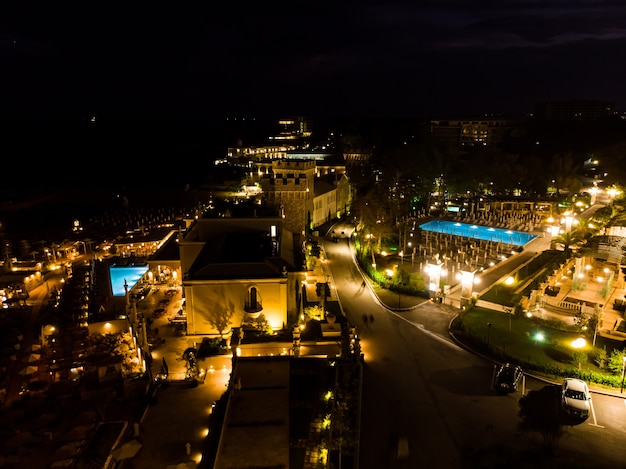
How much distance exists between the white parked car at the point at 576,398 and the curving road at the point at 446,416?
39 cm

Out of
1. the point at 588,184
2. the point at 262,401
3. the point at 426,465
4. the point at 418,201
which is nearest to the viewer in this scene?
the point at 426,465

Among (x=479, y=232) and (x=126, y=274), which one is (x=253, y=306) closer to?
(x=126, y=274)

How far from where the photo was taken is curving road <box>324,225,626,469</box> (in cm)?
1224

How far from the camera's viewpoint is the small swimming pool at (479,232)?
36562 mm

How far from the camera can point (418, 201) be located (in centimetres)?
4816

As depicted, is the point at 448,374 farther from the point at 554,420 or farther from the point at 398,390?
the point at 554,420

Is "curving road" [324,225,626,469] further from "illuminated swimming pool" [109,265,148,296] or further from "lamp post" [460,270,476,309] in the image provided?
"illuminated swimming pool" [109,265,148,296]

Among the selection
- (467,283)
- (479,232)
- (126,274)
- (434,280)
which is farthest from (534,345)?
(479,232)

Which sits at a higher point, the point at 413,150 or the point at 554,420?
the point at 413,150

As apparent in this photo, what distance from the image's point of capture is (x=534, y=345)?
18.5m

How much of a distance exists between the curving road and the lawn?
63 centimetres

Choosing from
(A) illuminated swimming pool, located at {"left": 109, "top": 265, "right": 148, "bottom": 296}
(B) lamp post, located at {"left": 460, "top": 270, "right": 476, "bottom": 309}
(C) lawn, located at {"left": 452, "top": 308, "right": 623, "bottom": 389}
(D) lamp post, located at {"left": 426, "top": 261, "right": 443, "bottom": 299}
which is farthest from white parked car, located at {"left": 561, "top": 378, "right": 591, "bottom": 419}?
(A) illuminated swimming pool, located at {"left": 109, "top": 265, "right": 148, "bottom": 296}

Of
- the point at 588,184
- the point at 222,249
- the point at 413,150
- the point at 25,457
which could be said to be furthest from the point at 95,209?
the point at 588,184

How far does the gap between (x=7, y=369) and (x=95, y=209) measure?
185 ft
